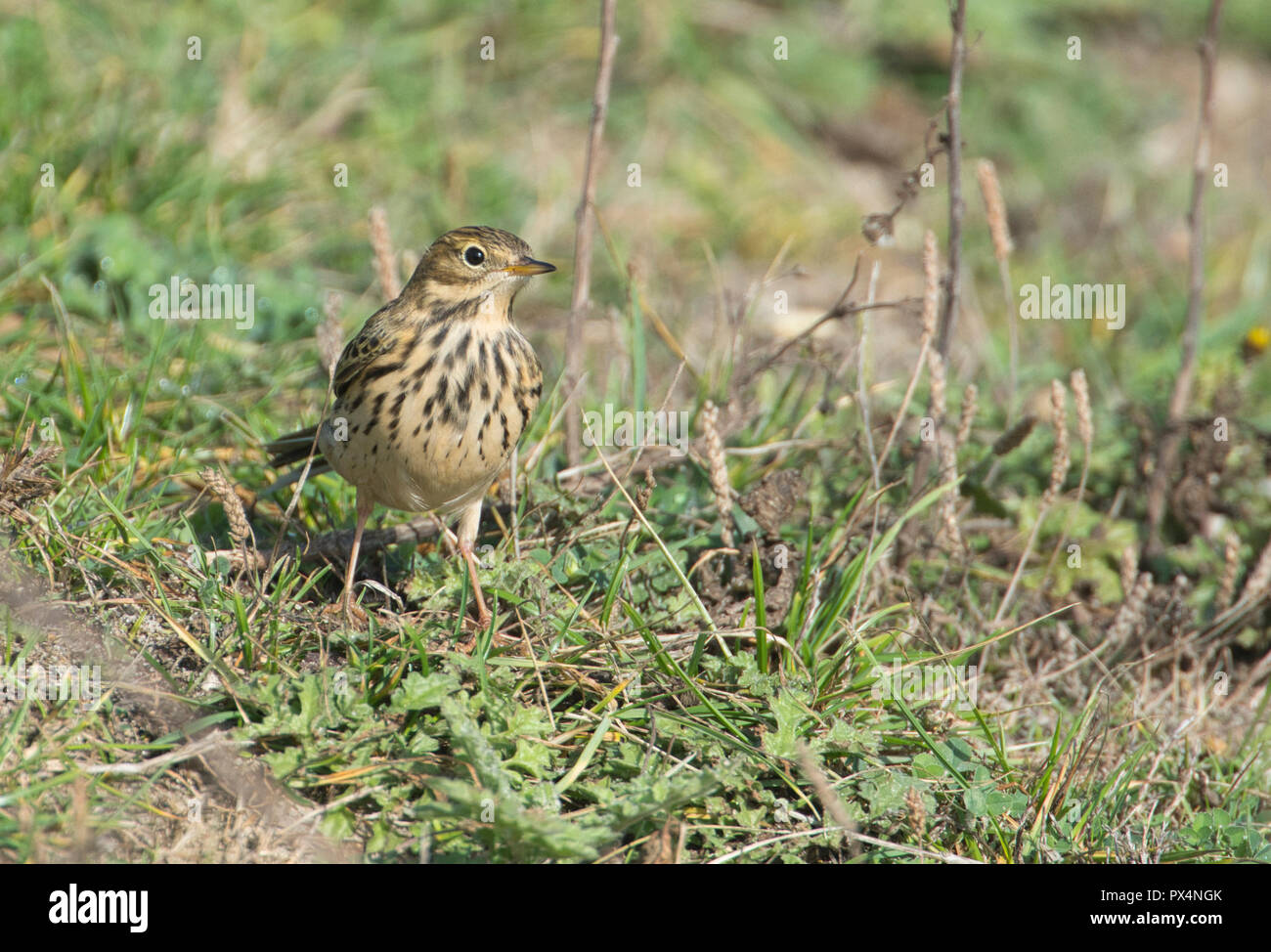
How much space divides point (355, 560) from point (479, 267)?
1.20 meters

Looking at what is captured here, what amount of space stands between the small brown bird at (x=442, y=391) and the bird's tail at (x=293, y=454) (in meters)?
0.21

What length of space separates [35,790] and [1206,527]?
5.03 metres

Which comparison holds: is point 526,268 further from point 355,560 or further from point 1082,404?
point 1082,404

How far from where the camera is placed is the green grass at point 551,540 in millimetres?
3936

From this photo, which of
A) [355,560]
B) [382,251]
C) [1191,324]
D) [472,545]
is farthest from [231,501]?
[1191,324]

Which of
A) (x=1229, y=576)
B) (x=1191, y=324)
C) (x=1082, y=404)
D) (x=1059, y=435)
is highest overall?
(x=1191, y=324)

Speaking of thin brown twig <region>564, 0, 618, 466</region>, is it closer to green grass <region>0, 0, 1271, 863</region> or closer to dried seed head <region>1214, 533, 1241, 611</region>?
green grass <region>0, 0, 1271, 863</region>

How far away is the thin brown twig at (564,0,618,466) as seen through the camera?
5.34 metres

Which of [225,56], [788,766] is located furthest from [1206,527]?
[225,56]

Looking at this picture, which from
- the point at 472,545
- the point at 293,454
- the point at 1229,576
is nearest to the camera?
the point at 472,545

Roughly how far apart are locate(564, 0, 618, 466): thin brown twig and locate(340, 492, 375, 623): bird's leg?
3.48 ft

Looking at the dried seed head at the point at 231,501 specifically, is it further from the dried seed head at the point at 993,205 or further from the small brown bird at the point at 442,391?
the dried seed head at the point at 993,205

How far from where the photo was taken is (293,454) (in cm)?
524

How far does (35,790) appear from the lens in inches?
140
